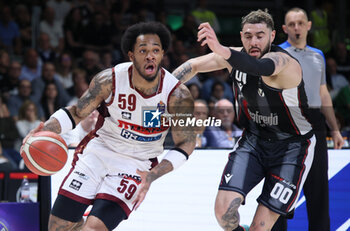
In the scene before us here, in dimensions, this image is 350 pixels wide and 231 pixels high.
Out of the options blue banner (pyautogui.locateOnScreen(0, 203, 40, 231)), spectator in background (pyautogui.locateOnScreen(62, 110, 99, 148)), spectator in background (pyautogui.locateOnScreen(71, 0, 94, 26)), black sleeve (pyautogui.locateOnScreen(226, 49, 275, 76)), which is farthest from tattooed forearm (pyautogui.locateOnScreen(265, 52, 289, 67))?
spectator in background (pyautogui.locateOnScreen(71, 0, 94, 26))

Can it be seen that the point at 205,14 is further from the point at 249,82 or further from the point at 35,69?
the point at 249,82

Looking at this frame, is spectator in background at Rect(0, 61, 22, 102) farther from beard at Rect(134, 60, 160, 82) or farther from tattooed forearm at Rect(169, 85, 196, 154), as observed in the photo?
tattooed forearm at Rect(169, 85, 196, 154)

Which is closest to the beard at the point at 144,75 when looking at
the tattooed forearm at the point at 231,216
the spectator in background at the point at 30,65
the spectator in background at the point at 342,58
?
the tattooed forearm at the point at 231,216

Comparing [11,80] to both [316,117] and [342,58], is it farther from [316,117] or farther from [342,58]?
[342,58]

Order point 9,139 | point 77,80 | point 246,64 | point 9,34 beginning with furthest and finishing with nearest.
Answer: point 9,34 → point 77,80 → point 9,139 → point 246,64

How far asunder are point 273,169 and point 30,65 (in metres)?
5.88

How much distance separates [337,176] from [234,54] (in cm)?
223

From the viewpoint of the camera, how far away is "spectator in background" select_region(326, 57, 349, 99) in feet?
31.2

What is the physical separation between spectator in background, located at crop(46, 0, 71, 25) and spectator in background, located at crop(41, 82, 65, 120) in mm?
2082

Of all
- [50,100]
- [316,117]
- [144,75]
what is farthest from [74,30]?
[316,117]

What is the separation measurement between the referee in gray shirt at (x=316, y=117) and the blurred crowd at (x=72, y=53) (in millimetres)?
2540

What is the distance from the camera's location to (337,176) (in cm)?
558

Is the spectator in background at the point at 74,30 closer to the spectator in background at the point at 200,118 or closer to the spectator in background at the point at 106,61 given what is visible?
the spectator in background at the point at 106,61

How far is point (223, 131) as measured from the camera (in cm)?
594
